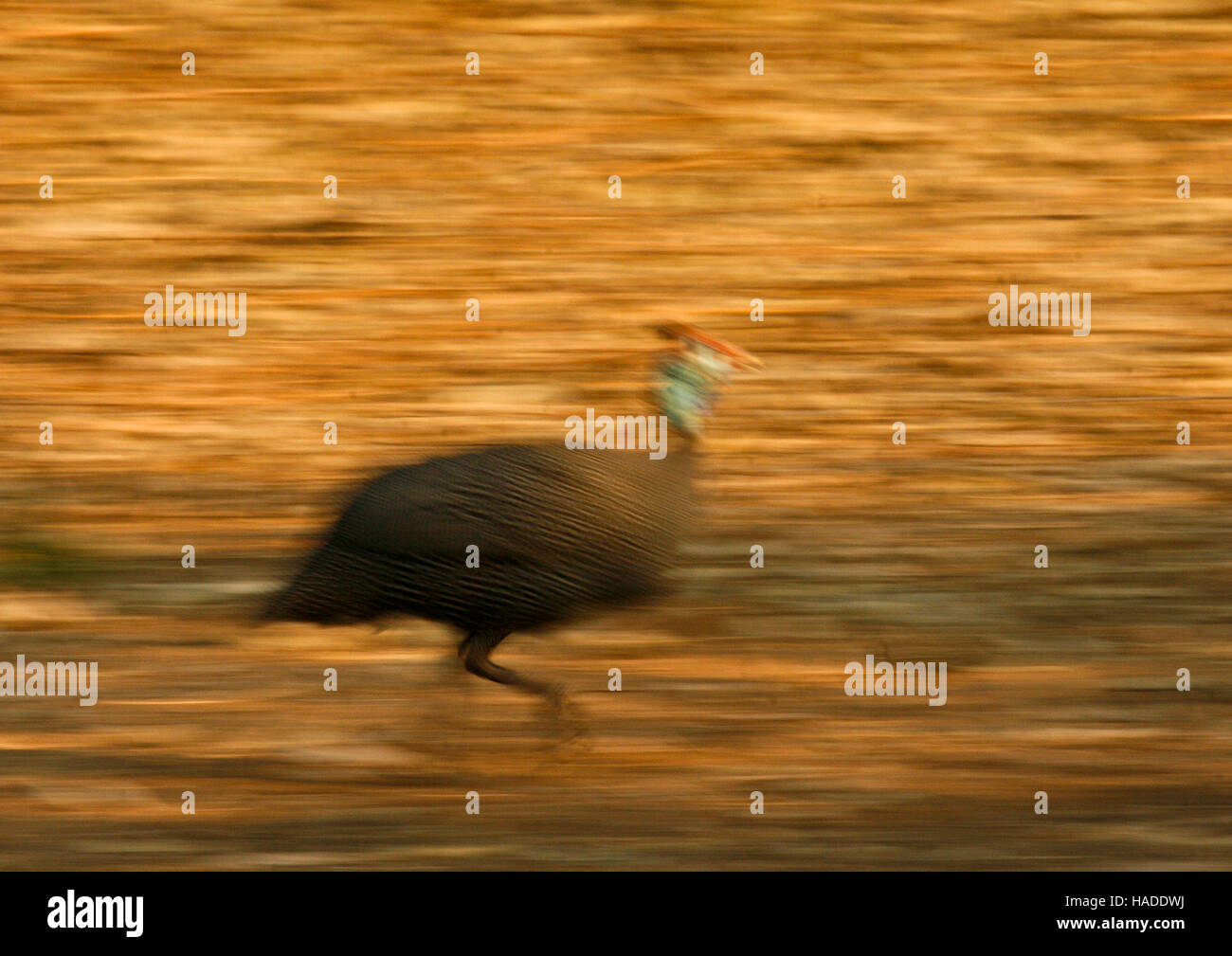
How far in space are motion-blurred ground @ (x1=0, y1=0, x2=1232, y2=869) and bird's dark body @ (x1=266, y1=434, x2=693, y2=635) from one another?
58cm

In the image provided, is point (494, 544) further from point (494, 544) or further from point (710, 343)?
point (710, 343)

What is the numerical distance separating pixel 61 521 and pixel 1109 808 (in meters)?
3.54

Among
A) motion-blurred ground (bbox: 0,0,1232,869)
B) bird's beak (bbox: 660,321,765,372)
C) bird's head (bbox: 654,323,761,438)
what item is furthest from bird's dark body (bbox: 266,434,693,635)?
motion-blurred ground (bbox: 0,0,1232,869)

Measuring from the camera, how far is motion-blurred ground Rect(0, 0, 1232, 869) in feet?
13.8

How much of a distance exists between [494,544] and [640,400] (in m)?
2.40

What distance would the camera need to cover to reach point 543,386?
6266mm

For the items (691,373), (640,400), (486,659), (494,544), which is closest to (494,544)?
(494,544)

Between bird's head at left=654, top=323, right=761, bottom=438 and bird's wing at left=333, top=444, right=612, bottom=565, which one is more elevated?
bird's head at left=654, top=323, right=761, bottom=438

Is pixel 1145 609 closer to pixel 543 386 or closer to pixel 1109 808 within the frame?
pixel 1109 808

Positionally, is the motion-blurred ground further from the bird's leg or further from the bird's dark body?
the bird's dark body

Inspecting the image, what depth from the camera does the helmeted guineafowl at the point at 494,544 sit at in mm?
3801

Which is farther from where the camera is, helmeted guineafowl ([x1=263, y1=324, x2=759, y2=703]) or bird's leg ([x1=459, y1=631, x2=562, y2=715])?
bird's leg ([x1=459, y1=631, x2=562, y2=715])

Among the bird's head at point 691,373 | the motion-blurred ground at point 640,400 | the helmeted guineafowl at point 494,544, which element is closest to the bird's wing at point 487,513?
the helmeted guineafowl at point 494,544

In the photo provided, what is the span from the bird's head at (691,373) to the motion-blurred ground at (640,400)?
0.91 metres
